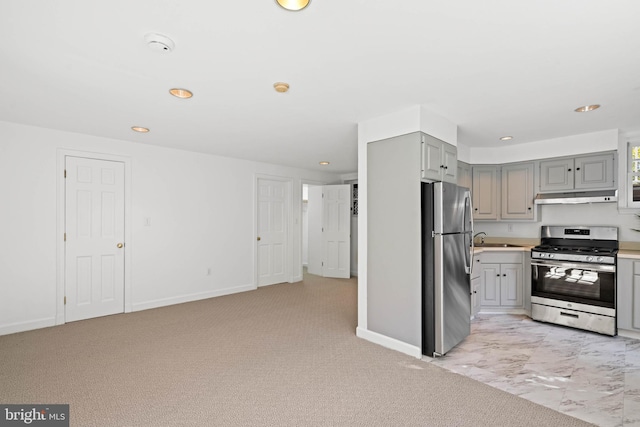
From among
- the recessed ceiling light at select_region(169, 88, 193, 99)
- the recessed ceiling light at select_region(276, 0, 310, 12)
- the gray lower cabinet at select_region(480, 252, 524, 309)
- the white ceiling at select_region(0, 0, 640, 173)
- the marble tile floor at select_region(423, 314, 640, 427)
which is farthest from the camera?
the gray lower cabinet at select_region(480, 252, 524, 309)

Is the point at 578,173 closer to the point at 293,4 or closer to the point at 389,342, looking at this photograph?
the point at 389,342

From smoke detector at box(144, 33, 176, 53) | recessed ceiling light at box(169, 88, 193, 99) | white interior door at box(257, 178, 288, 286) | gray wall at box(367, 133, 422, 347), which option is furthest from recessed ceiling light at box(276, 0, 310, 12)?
white interior door at box(257, 178, 288, 286)

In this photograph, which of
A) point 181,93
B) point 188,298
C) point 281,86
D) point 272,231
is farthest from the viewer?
point 272,231

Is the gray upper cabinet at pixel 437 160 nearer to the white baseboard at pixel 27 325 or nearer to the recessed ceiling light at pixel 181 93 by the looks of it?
the recessed ceiling light at pixel 181 93

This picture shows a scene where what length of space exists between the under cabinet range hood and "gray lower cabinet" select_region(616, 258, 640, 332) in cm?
76

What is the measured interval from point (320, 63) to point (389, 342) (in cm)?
259

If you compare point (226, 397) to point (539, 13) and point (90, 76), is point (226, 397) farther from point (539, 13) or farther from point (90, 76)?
point (539, 13)

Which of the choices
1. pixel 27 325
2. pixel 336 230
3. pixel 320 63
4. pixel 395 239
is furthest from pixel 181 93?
pixel 336 230

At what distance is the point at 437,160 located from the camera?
3139mm

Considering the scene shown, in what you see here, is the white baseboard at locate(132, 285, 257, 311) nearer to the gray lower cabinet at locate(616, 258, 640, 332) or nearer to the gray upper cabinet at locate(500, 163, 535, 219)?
the gray upper cabinet at locate(500, 163, 535, 219)

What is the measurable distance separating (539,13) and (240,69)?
70.6 inches

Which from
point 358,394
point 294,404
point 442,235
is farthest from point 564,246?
point 294,404

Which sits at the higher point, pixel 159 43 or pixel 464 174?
pixel 159 43

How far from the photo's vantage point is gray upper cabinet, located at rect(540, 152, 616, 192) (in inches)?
151
